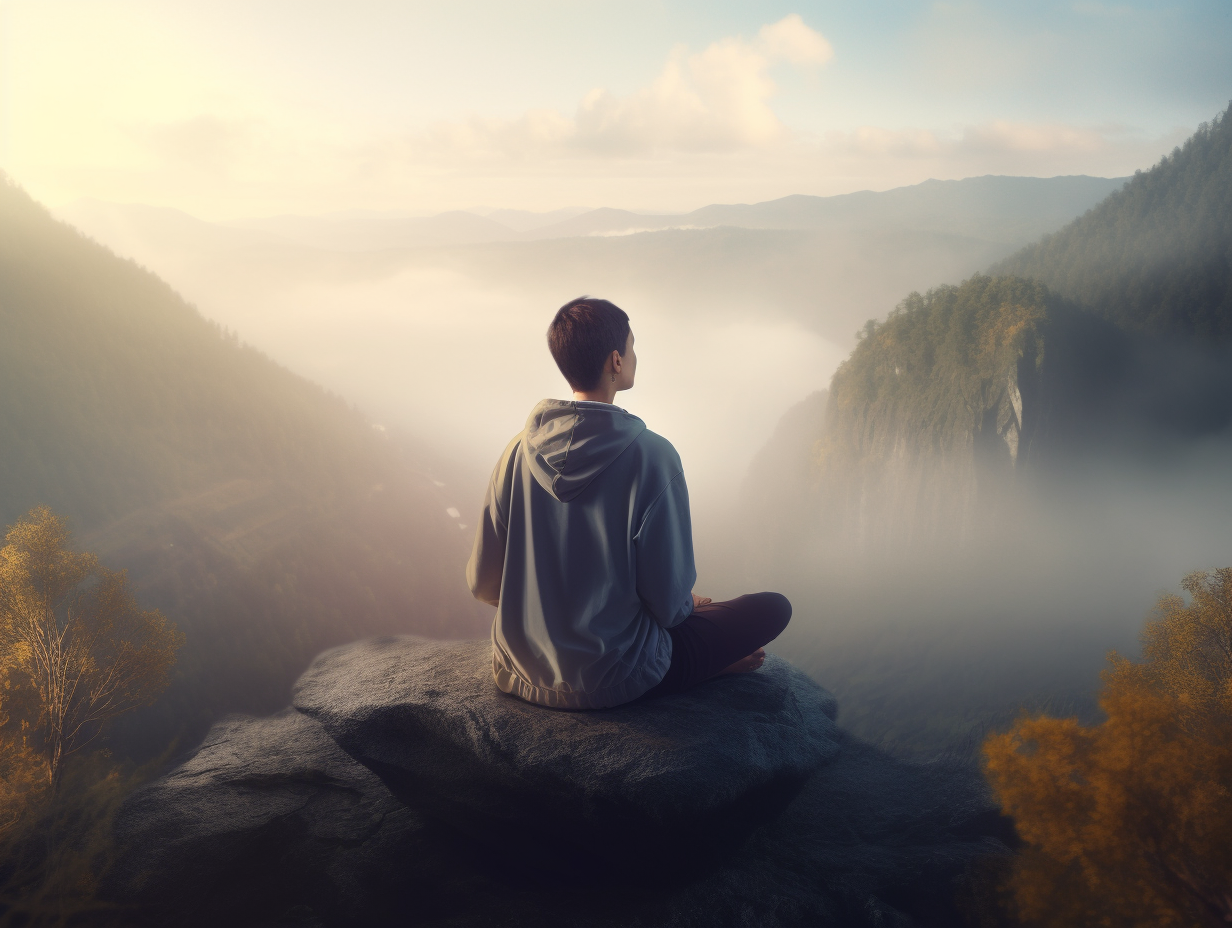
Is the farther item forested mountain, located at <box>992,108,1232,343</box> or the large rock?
forested mountain, located at <box>992,108,1232,343</box>

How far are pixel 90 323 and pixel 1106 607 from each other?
42.0 metres

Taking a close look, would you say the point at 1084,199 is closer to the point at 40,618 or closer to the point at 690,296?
the point at 40,618

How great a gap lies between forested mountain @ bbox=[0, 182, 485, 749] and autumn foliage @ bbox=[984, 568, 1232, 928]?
895 centimetres

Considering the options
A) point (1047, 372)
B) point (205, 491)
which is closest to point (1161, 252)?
point (1047, 372)

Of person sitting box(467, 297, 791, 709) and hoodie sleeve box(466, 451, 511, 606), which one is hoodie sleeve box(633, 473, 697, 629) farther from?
hoodie sleeve box(466, 451, 511, 606)

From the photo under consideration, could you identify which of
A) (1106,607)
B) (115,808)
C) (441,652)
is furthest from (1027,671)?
(115,808)

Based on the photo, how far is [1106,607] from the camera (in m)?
24.5

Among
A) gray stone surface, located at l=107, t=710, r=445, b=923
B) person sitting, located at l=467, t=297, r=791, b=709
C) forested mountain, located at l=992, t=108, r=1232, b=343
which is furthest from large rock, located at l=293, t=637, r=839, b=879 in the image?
forested mountain, located at l=992, t=108, r=1232, b=343

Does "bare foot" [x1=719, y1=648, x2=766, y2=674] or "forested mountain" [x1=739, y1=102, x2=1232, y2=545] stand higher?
"forested mountain" [x1=739, y1=102, x2=1232, y2=545]

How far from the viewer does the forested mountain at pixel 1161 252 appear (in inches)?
1016

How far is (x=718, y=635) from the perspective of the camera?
363cm

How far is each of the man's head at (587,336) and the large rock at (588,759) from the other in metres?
2.05

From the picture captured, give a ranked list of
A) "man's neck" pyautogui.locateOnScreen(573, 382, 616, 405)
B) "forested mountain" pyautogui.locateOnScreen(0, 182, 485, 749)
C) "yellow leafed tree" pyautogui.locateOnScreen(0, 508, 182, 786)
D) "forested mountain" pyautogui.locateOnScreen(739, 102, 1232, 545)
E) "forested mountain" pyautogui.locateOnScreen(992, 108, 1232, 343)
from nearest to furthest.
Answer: "man's neck" pyautogui.locateOnScreen(573, 382, 616, 405) < "yellow leafed tree" pyautogui.locateOnScreen(0, 508, 182, 786) < "forested mountain" pyautogui.locateOnScreen(0, 182, 485, 749) < "forested mountain" pyautogui.locateOnScreen(739, 102, 1232, 545) < "forested mountain" pyautogui.locateOnScreen(992, 108, 1232, 343)

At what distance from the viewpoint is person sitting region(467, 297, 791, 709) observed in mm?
2855
